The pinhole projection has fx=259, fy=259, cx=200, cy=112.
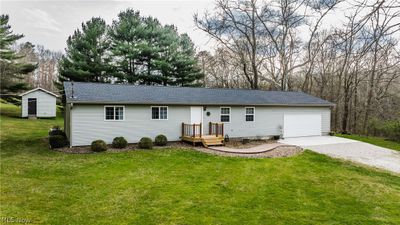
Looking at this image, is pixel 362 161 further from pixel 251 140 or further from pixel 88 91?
pixel 88 91

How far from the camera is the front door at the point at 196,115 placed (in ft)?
47.8

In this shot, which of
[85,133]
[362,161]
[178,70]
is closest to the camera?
[362,161]

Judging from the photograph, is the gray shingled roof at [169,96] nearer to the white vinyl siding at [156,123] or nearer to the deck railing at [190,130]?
the white vinyl siding at [156,123]

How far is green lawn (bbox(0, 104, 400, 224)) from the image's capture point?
18.0ft

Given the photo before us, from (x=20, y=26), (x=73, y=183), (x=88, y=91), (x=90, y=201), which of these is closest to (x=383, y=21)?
(x=90, y=201)

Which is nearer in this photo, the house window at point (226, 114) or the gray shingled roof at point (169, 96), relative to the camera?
the gray shingled roof at point (169, 96)

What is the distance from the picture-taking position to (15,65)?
22906 mm

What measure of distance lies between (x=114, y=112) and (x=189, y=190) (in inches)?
287

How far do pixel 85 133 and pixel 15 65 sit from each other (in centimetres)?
1605

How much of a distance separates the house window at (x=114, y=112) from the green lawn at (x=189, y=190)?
231 cm

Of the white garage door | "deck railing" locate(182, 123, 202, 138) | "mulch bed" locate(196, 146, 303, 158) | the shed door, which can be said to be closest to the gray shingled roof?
the white garage door

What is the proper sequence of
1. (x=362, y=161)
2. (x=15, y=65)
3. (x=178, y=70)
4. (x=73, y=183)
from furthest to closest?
1. (x=178, y=70)
2. (x=15, y=65)
3. (x=362, y=161)
4. (x=73, y=183)

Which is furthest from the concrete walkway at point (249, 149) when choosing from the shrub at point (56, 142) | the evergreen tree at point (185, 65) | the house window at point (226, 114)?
the evergreen tree at point (185, 65)

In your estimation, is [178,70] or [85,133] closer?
[85,133]
